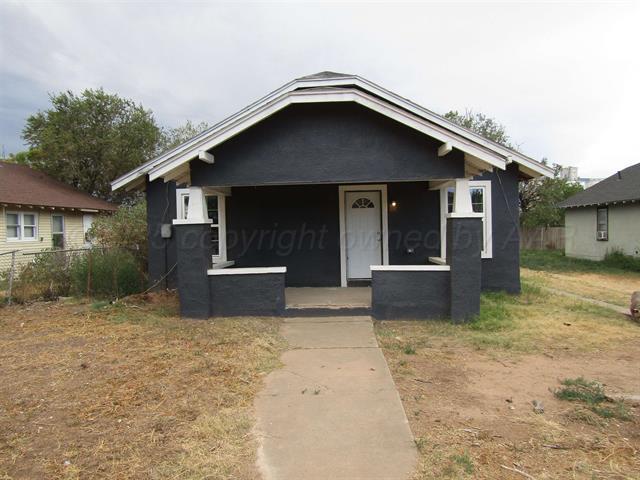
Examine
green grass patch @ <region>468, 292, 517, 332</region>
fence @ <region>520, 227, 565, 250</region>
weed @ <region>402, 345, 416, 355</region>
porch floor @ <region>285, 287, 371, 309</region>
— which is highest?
fence @ <region>520, 227, 565, 250</region>

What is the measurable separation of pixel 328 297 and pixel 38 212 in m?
16.2

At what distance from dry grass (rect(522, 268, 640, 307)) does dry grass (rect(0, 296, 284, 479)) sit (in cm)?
865

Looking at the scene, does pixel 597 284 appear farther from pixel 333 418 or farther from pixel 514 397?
pixel 333 418

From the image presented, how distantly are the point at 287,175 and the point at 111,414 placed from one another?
4.48m

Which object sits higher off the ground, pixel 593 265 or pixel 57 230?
pixel 57 230

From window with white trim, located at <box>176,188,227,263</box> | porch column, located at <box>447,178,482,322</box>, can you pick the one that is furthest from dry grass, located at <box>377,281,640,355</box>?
window with white trim, located at <box>176,188,227,263</box>

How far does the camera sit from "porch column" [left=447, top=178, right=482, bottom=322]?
22.4ft

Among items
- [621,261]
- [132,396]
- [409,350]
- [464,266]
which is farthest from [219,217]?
[621,261]

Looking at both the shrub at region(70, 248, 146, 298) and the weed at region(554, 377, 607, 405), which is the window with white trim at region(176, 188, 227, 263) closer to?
the shrub at region(70, 248, 146, 298)

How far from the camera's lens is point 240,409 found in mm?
3801

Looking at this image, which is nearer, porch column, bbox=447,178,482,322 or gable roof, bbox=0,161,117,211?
porch column, bbox=447,178,482,322

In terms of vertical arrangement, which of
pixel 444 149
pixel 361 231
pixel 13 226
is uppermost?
pixel 444 149

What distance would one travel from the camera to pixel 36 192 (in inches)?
742

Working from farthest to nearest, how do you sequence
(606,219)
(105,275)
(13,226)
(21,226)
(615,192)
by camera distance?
(606,219) < (615,192) < (21,226) < (13,226) < (105,275)
